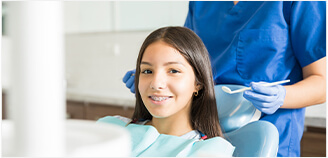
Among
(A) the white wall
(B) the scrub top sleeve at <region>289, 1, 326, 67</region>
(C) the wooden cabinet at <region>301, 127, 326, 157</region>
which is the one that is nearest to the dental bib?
(B) the scrub top sleeve at <region>289, 1, 326, 67</region>

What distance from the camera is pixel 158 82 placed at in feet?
3.35

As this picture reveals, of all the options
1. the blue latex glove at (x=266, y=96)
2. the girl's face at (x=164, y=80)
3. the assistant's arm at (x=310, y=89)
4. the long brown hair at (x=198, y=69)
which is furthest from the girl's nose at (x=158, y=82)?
the assistant's arm at (x=310, y=89)

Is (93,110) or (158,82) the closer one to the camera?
(158,82)

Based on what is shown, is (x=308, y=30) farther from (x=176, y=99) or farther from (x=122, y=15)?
(x=122, y=15)

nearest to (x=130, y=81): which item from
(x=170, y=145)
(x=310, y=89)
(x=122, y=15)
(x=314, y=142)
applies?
(x=170, y=145)

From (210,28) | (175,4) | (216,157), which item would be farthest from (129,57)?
(216,157)

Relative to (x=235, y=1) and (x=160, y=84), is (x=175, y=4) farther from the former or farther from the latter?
(x=160, y=84)

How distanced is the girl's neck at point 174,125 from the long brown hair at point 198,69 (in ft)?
0.11

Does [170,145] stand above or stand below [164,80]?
below

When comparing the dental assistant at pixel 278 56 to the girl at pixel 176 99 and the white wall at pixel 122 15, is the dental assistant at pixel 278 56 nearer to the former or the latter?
the girl at pixel 176 99

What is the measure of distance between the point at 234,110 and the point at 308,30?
14.4 inches

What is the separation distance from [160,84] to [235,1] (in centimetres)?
52

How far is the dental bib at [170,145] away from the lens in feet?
3.25

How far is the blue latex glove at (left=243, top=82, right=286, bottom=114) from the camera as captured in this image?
1.04m
